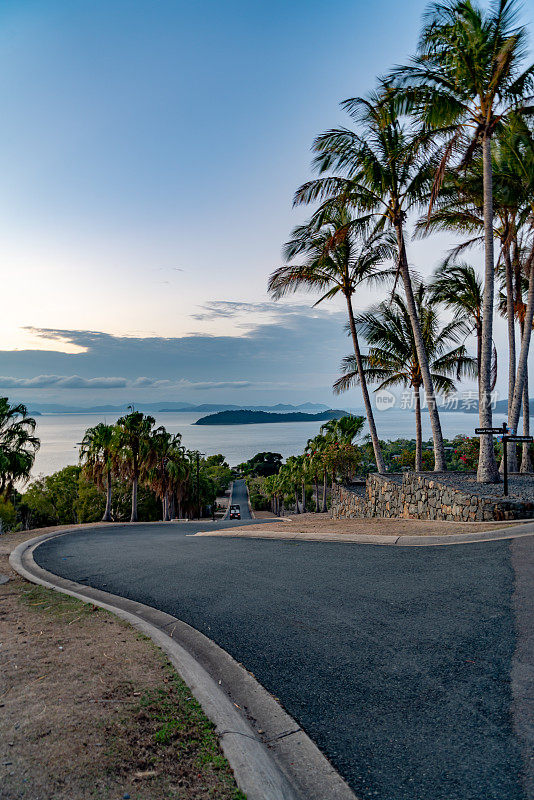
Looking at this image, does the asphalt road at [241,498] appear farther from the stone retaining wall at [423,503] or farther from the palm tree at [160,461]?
the stone retaining wall at [423,503]

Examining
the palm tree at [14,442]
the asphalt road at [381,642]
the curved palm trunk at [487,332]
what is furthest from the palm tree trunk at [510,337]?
the palm tree at [14,442]

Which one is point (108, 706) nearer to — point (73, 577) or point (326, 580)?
point (326, 580)

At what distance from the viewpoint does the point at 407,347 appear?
77.7 ft

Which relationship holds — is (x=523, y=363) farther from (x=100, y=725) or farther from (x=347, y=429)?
(x=100, y=725)

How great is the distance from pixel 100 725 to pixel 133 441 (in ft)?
97.0

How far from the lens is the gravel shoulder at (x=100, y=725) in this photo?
2699mm

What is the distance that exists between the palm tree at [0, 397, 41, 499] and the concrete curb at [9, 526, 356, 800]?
28.3m

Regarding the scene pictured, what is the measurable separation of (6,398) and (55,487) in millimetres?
22096

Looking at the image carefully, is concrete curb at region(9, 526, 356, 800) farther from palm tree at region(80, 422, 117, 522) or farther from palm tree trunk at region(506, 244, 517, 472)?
palm tree at region(80, 422, 117, 522)

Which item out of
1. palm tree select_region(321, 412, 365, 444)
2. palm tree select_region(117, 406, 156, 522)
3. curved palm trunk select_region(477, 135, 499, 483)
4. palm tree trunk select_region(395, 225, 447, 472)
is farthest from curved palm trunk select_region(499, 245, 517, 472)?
palm tree select_region(117, 406, 156, 522)

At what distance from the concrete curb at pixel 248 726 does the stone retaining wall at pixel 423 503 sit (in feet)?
27.3

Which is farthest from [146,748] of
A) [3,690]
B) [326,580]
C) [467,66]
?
[467,66]

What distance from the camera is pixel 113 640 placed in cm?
509

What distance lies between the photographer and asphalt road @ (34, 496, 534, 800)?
10.2 ft
